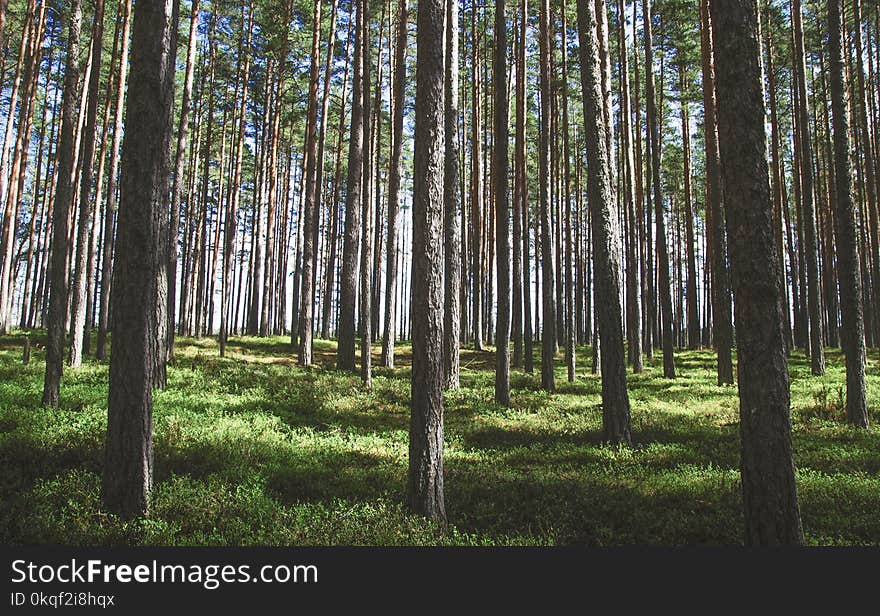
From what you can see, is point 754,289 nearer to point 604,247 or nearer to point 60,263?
point 604,247

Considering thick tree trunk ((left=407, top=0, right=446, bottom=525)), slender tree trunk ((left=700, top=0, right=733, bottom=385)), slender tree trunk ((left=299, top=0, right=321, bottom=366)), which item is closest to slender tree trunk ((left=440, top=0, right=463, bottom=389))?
slender tree trunk ((left=299, top=0, right=321, bottom=366))

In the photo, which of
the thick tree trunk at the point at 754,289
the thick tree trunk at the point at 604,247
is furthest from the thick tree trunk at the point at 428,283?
the thick tree trunk at the point at 604,247

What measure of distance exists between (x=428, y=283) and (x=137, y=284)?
3.67 meters

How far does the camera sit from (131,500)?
605cm

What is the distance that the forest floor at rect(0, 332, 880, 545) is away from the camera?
18.7ft

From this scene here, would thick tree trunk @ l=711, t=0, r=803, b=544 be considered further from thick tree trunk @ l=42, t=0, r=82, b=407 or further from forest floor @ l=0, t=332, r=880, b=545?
thick tree trunk @ l=42, t=0, r=82, b=407

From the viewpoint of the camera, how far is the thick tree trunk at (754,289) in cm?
469

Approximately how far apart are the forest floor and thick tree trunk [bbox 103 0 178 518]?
432 millimetres

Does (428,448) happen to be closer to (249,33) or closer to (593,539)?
(593,539)

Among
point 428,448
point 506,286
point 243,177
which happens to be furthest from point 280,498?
point 243,177

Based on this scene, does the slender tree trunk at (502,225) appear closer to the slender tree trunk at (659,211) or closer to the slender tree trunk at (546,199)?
the slender tree trunk at (546,199)

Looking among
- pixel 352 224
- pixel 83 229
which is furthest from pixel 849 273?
pixel 83 229

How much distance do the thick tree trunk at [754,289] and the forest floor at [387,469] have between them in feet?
3.85

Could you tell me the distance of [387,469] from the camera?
7984mm
